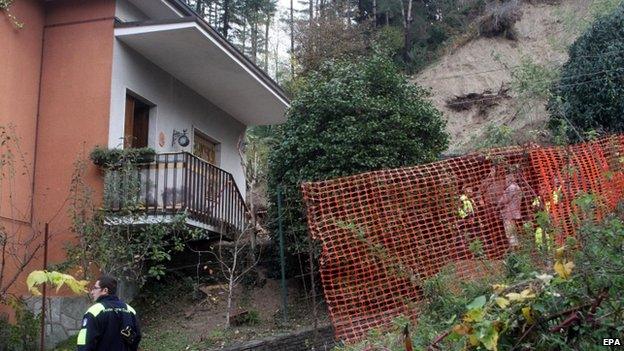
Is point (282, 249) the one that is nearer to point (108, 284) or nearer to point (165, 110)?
point (165, 110)

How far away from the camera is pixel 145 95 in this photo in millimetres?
11242

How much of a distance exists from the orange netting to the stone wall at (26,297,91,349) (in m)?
4.43

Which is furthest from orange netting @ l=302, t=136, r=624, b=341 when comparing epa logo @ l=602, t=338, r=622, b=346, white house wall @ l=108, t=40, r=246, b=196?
white house wall @ l=108, t=40, r=246, b=196

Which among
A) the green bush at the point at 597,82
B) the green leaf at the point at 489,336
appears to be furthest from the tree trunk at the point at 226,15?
the green leaf at the point at 489,336

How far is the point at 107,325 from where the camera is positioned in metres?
4.99

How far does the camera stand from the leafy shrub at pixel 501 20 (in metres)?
26.6

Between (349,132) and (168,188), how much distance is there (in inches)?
112

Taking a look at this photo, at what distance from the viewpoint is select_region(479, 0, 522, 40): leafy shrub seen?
26562 mm

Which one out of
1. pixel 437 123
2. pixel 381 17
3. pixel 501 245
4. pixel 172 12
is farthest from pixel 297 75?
pixel 501 245

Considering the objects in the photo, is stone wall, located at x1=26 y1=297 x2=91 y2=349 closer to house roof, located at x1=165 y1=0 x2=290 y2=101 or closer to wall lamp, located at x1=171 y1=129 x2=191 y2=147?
wall lamp, located at x1=171 y1=129 x2=191 y2=147

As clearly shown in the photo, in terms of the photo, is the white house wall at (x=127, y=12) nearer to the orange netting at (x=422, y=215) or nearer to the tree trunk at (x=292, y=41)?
the orange netting at (x=422, y=215)

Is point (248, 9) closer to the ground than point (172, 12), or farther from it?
farther from it

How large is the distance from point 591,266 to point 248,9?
30.5 metres

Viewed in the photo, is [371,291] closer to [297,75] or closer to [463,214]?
[463,214]
